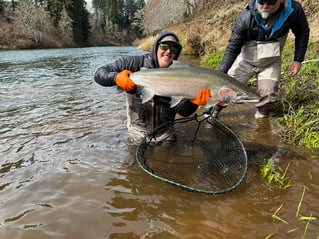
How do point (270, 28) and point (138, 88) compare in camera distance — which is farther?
point (270, 28)

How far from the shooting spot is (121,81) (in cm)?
387

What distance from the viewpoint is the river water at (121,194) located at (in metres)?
2.80

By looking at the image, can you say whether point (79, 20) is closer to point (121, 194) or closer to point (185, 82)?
point (185, 82)

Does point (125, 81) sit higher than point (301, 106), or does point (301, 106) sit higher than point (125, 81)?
point (125, 81)

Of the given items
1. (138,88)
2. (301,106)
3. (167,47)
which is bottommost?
(301,106)

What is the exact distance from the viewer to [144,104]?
454cm

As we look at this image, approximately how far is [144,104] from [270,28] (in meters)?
2.35

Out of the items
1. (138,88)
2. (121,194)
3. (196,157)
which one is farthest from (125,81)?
(196,157)

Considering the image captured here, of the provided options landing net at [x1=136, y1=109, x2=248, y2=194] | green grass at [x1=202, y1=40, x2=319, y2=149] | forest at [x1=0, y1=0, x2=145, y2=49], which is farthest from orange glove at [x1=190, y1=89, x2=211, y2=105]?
forest at [x1=0, y1=0, x2=145, y2=49]

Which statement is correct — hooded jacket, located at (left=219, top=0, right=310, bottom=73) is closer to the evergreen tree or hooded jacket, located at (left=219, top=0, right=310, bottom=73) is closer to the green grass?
the green grass

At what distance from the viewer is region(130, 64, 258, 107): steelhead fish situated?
3613 millimetres

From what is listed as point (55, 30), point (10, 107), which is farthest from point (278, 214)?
point (55, 30)

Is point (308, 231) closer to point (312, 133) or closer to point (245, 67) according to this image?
point (312, 133)

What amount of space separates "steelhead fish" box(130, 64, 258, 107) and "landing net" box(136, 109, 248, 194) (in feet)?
2.18
